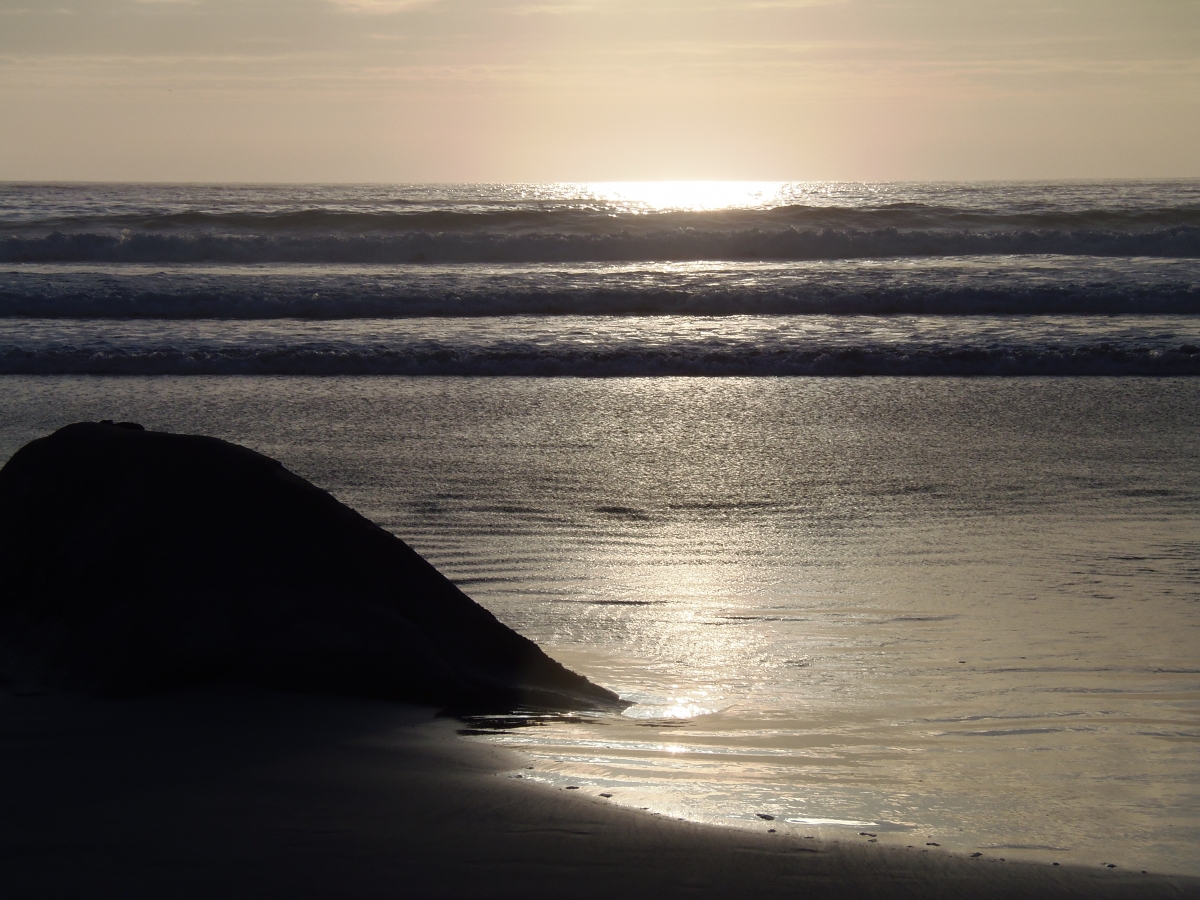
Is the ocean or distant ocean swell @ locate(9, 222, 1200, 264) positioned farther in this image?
distant ocean swell @ locate(9, 222, 1200, 264)

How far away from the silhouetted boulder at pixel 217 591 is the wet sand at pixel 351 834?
0.18 m

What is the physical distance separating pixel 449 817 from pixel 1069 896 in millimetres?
1195

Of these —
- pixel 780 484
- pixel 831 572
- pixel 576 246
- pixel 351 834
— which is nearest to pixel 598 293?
pixel 576 246

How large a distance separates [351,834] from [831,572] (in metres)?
2.76

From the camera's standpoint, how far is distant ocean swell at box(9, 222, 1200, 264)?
19484 mm

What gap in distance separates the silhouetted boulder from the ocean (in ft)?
0.96

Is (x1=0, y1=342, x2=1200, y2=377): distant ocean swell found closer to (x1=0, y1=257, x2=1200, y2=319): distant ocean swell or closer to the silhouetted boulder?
(x1=0, y1=257, x2=1200, y2=319): distant ocean swell

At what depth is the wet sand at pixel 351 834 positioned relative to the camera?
70.8 inches

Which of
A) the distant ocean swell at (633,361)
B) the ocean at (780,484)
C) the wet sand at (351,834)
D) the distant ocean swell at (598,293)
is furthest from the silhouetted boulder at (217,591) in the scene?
the distant ocean swell at (598,293)

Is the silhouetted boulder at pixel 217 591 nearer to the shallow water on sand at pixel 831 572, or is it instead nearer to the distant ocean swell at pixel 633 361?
the shallow water on sand at pixel 831 572

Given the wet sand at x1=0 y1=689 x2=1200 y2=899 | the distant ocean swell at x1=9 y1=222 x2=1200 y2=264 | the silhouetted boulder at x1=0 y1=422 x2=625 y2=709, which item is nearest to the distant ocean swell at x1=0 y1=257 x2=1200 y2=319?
the distant ocean swell at x1=9 y1=222 x2=1200 y2=264

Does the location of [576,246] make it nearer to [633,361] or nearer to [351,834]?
[633,361]

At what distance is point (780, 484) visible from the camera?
228 inches

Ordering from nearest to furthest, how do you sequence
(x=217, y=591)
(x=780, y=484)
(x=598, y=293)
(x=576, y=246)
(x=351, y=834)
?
(x=351, y=834) < (x=217, y=591) < (x=780, y=484) < (x=598, y=293) < (x=576, y=246)
